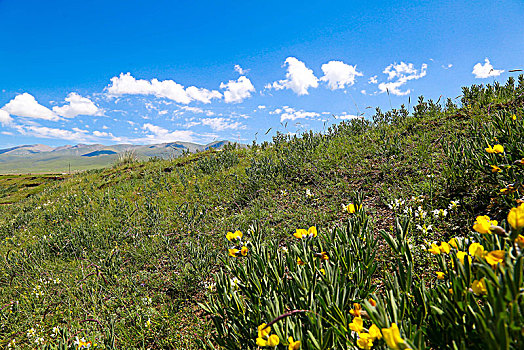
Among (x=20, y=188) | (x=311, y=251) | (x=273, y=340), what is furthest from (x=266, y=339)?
(x=20, y=188)

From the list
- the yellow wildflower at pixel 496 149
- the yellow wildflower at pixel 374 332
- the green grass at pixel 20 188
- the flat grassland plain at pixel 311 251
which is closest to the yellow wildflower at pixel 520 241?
the flat grassland plain at pixel 311 251

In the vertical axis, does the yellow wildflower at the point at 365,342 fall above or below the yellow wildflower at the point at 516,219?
below

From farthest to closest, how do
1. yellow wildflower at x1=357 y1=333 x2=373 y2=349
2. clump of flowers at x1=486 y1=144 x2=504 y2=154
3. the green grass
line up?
1. the green grass
2. clump of flowers at x1=486 y1=144 x2=504 y2=154
3. yellow wildflower at x1=357 y1=333 x2=373 y2=349

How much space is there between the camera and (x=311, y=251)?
162cm

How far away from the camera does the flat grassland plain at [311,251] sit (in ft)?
3.59

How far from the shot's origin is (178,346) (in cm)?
228

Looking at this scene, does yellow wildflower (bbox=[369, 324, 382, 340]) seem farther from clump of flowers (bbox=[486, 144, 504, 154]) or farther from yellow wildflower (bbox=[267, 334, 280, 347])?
clump of flowers (bbox=[486, 144, 504, 154])

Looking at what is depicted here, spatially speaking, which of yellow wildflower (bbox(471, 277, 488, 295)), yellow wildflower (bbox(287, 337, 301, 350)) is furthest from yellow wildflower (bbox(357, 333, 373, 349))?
yellow wildflower (bbox(471, 277, 488, 295))

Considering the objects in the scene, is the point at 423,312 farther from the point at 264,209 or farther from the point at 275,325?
the point at 264,209

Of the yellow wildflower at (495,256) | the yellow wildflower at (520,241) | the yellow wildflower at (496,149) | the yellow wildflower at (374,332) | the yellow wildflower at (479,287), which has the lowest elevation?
the yellow wildflower at (374,332)

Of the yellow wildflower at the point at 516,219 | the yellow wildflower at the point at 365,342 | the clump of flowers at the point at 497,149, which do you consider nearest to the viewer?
the yellow wildflower at the point at 516,219

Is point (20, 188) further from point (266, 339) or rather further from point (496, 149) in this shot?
point (496, 149)

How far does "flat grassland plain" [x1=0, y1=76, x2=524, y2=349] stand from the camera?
1095mm

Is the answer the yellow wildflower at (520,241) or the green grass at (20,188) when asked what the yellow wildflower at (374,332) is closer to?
the yellow wildflower at (520,241)
